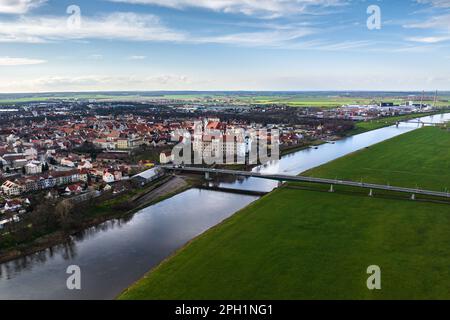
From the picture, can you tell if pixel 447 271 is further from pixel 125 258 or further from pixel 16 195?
pixel 16 195

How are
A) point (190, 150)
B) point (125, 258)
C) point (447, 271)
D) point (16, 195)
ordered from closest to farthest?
point (447, 271) → point (125, 258) → point (16, 195) → point (190, 150)

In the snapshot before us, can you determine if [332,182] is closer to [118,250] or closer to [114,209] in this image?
[114,209]

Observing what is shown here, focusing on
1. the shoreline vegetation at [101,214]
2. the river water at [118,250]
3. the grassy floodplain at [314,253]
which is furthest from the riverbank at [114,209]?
the grassy floodplain at [314,253]

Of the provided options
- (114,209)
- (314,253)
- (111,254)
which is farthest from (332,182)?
(111,254)

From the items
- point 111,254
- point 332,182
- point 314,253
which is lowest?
point 111,254

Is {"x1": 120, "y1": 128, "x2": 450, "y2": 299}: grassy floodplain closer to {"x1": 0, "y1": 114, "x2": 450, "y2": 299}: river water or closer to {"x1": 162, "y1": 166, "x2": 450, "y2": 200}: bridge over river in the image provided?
{"x1": 162, "y1": 166, "x2": 450, "y2": 200}: bridge over river

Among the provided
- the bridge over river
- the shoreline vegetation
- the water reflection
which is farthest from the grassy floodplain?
the shoreline vegetation

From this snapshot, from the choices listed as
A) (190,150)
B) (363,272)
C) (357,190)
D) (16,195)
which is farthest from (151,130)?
(363,272)
